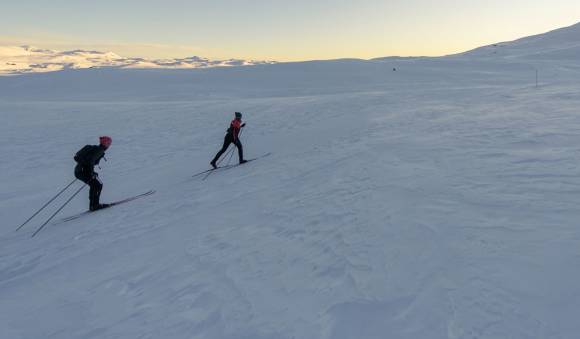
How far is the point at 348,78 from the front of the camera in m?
32.2

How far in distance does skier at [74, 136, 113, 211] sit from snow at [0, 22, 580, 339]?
575mm

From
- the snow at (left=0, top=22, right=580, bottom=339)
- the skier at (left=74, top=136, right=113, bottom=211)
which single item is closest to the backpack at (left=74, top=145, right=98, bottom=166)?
the skier at (left=74, top=136, right=113, bottom=211)

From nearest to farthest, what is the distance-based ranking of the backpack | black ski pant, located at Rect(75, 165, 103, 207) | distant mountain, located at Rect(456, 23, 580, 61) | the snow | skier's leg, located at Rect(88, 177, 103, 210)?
the snow < the backpack < black ski pant, located at Rect(75, 165, 103, 207) < skier's leg, located at Rect(88, 177, 103, 210) < distant mountain, located at Rect(456, 23, 580, 61)

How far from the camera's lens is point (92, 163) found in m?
8.24

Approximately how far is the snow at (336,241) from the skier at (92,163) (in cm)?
57

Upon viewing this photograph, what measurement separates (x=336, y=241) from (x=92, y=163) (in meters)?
5.95

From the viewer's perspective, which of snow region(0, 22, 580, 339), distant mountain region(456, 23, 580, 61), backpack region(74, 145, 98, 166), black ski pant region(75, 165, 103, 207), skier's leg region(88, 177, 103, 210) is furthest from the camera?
distant mountain region(456, 23, 580, 61)

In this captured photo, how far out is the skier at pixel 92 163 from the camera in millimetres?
8125

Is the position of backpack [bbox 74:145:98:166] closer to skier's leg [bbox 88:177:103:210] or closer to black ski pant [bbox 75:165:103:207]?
black ski pant [bbox 75:165:103:207]

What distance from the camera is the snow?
295 centimetres

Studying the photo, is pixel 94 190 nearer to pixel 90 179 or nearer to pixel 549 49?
pixel 90 179

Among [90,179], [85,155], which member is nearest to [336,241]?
[85,155]

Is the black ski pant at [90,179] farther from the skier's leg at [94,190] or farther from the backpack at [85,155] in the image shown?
the backpack at [85,155]

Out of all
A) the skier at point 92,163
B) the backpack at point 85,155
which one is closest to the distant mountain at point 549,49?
the skier at point 92,163
